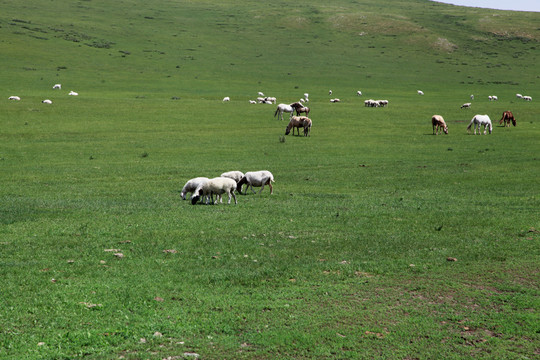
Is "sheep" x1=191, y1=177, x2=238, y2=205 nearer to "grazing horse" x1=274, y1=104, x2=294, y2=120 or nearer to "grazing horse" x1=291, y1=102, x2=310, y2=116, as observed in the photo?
"grazing horse" x1=274, y1=104, x2=294, y2=120

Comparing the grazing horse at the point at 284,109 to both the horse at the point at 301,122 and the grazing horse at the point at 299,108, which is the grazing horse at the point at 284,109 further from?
the horse at the point at 301,122

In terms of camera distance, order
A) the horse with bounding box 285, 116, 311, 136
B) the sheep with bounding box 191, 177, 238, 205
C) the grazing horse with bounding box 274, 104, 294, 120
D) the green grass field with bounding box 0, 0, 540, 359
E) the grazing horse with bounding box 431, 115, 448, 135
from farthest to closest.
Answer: the grazing horse with bounding box 274, 104, 294, 120, the grazing horse with bounding box 431, 115, 448, 135, the horse with bounding box 285, 116, 311, 136, the sheep with bounding box 191, 177, 238, 205, the green grass field with bounding box 0, 0, 540, 359

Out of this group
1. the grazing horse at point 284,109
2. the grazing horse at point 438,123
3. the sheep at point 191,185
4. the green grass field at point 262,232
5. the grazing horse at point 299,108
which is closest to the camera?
the green grass field at point 262,232

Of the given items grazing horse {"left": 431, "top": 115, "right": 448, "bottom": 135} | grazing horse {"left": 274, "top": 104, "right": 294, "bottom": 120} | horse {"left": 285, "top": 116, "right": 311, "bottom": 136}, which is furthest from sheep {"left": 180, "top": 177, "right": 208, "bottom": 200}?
grazing horse {"left": 274, "top": 104, "right": 294, "bottom": 120}

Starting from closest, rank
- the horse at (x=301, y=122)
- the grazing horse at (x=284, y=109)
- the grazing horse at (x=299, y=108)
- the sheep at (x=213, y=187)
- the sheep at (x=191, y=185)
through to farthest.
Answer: the sheep at (x=213, y=187) → the sheep at (x=191, y=185) → the horse at (x=301, y=122) → the grazing horse at (x=284, y=109) → the grazing horse at (x=299, y=108)

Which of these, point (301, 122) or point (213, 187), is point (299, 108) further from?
point (213, 187)

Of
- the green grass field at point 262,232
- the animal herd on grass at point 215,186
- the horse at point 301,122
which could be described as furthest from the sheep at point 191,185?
the horse at point 301,122

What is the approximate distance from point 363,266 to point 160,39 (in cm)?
11205

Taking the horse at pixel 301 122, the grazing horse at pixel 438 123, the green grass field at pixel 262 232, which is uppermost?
the grazing horse at pixel 438 123

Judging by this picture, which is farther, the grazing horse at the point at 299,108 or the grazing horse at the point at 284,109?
the grazing horse at the point at 299,108

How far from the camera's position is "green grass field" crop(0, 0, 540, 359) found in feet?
29.3

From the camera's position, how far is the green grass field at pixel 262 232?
8930mm

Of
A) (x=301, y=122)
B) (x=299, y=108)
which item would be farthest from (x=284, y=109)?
(x=301, y=122)

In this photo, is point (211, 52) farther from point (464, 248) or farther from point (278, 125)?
point (464, 248)
